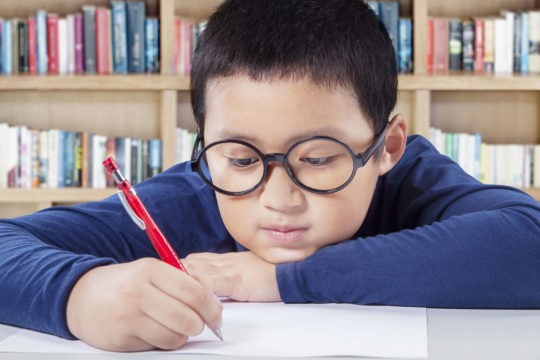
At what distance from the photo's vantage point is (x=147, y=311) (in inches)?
31.0

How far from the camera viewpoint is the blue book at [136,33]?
3.33 meters

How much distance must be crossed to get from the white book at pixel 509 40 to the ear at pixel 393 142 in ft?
7.77

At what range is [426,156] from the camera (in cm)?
137

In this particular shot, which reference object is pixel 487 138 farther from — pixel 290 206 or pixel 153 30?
pixel 290 206

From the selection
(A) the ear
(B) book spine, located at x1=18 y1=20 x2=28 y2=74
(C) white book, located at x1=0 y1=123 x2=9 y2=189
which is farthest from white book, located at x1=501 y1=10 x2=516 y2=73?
(A) the ear

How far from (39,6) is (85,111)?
0.42 m

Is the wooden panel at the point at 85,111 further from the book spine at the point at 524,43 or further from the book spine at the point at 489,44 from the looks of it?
the book spine at the point at 524,43

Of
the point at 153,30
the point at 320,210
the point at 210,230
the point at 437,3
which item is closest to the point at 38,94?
the point at 153,30

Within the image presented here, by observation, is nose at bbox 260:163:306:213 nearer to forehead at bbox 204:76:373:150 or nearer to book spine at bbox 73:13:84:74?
forehead at bbox 204:76:373:150

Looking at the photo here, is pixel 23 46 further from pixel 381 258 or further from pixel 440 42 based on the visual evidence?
pixel 381 258

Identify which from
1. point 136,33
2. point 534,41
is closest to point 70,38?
point 136,33

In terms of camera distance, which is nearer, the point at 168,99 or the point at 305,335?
the point at 305,335

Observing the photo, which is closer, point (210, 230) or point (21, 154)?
point (210, 230)

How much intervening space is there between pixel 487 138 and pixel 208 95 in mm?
2641
